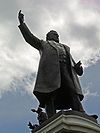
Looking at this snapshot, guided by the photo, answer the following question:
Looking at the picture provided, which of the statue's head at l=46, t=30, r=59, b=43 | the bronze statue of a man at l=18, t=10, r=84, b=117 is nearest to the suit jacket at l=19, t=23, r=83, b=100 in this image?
the bronze statue of a man at l=18, t=10, r=84, b=117

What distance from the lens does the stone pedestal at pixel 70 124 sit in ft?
29.9

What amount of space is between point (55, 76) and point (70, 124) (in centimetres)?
144

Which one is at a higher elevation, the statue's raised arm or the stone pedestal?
the statue's raised arm

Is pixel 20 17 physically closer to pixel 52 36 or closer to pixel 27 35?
pixel 27 35

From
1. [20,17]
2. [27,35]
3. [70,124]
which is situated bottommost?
[70,124]

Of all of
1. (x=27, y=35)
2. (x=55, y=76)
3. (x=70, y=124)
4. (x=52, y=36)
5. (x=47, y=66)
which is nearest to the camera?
(x=70, y=124)

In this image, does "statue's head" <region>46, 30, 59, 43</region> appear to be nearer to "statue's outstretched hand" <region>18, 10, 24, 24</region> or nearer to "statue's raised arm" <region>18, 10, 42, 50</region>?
"statue's raised arm" <region>18, 10, 42, 50</region>

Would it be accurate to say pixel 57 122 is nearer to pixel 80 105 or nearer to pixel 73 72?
pixel 80 105

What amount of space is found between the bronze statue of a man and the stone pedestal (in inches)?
19.7

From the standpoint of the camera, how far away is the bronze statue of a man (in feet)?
33.3

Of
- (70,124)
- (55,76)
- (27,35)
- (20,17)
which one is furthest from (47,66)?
(70,124)

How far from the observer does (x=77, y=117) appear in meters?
9.38

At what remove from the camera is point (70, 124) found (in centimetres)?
913

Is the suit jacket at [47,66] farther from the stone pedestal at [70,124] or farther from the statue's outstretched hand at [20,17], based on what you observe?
the stone pedestal at [70,124]
